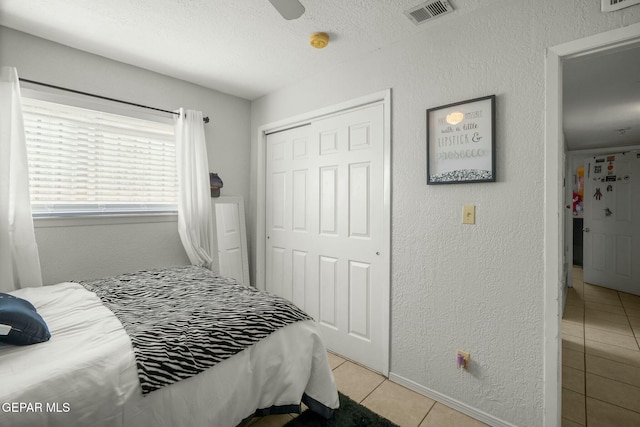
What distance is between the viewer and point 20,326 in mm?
1183

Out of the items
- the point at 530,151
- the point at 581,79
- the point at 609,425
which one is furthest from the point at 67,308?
the point at 581,79

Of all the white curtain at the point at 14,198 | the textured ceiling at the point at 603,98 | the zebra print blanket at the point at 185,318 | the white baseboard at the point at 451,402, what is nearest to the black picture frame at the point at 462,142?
the textured ceiling at the point at 603,98

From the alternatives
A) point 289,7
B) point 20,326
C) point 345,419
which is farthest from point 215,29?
point 345,419

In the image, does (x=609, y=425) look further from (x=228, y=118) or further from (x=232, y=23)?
(x=228, y=118)

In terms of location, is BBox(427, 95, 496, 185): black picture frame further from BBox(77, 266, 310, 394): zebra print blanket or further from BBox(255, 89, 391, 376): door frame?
BBox(77, 266, 310, 394): zebra print blanket

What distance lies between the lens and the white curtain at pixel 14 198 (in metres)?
1.91

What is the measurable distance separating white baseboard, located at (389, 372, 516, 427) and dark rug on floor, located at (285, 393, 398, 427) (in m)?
0.40

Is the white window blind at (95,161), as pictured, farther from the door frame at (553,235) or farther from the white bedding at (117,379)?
the door frame at (553,235)

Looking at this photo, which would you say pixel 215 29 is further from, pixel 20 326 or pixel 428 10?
pixel 20 326

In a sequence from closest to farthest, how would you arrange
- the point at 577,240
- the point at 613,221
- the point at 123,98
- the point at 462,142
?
the point at 462,142
the point at 123,98
the point at 613,221
the point at 577,240

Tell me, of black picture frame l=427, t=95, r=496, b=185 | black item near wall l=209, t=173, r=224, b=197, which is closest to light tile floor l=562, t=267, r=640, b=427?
black picture frame l=427, t=95, r=496, b=185

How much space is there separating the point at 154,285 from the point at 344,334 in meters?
1.53

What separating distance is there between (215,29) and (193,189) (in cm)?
135

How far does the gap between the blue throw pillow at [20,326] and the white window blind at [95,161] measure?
4.11 ft
